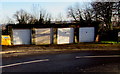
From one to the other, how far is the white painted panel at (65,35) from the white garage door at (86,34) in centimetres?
136

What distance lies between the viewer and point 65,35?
18375mm

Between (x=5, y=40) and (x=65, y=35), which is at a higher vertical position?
(x=65, y=35)

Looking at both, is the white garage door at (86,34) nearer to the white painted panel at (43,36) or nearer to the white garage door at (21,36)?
the white painted panel at (43,36)

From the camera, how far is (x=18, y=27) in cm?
1714

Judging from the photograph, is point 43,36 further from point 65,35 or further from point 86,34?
point 86,34

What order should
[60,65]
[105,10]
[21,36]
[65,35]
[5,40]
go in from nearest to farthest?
[60,65] < [5,40] < [21,36] < [65,35] < [105,10]

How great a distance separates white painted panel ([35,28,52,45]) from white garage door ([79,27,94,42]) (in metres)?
4.50

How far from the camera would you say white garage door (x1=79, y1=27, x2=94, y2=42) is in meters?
19.0

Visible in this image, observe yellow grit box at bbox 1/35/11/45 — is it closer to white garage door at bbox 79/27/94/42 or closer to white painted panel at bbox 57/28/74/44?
white painted panel at bbox 57/28/74/44

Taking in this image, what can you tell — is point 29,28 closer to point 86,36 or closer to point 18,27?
point 18,27

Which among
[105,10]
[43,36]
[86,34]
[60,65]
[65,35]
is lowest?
[60,65]

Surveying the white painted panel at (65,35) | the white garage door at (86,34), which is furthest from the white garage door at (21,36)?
the white garage door at (86,34)

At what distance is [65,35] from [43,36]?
3056mm

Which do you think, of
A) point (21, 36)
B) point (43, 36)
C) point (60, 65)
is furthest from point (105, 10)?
point (60, 65)
